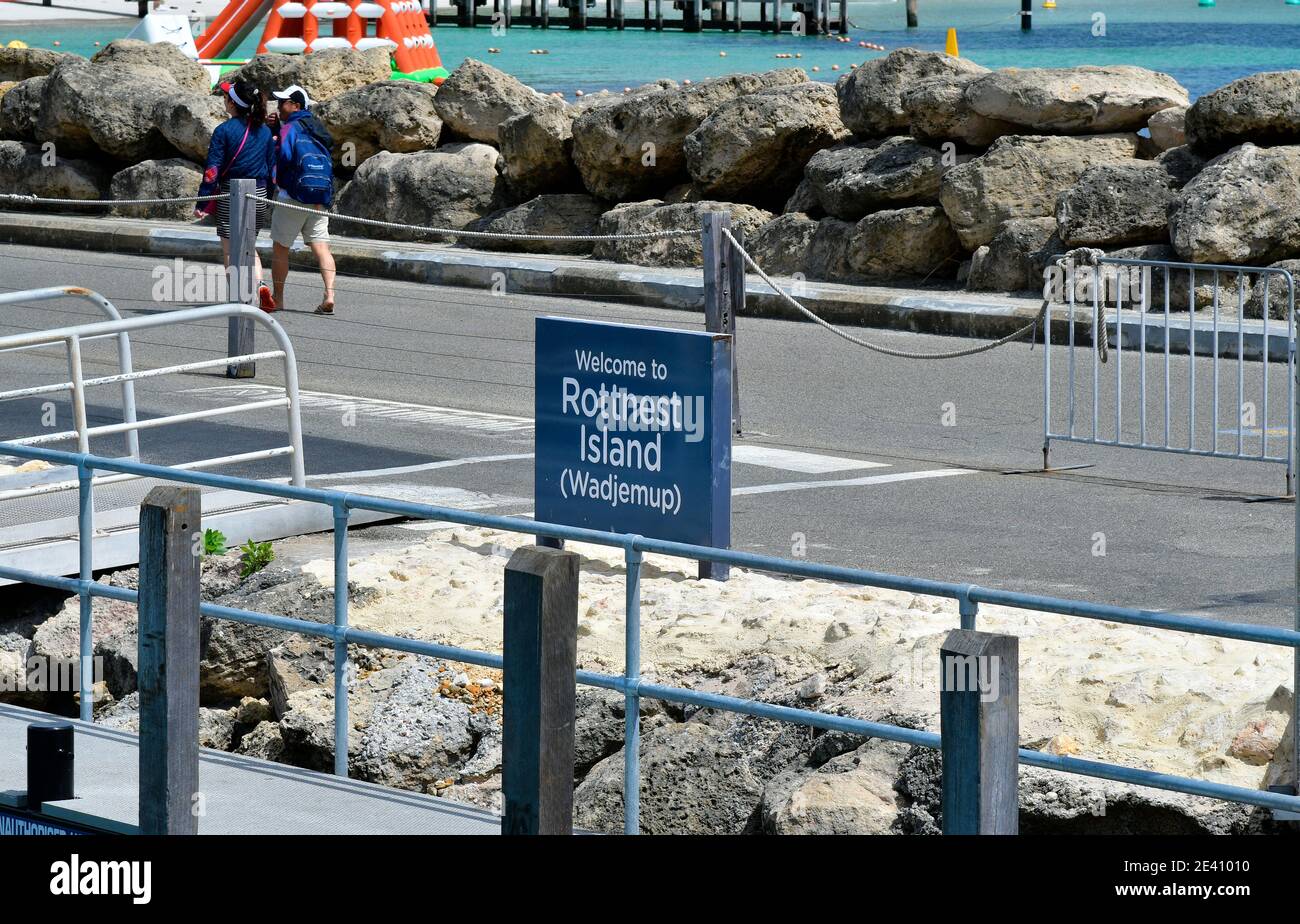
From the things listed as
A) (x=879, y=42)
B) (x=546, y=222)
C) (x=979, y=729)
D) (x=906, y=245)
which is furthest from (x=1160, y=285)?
(x=879, y=42)

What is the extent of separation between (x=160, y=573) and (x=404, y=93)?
16514 mm

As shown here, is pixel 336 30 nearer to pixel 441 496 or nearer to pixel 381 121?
pixel 381 121

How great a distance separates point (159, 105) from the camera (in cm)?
2284

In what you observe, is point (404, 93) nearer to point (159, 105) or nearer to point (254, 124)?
point (159, 105)

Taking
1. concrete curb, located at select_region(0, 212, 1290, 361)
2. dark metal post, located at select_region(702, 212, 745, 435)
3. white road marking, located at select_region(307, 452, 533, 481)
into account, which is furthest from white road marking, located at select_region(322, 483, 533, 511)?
concrete curb, located at select_region(0, 212, 1290, 361)

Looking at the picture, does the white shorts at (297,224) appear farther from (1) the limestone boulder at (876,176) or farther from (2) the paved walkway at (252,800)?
(2) the paved walkway at (252,800)

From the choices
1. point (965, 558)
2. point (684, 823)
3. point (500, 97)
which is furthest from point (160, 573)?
point (500, 97)

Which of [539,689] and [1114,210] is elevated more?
[1114,210]

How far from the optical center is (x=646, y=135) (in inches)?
768

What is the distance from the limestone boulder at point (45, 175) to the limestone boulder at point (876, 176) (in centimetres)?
889

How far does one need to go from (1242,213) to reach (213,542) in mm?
9045

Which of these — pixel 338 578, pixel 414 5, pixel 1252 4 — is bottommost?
pixel 338 578

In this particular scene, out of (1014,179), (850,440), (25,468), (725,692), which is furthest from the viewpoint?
(1014,179)
